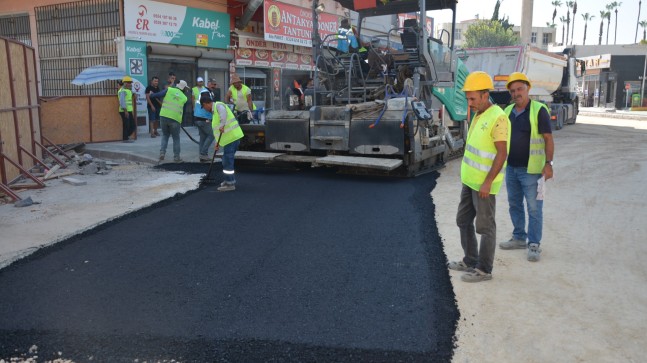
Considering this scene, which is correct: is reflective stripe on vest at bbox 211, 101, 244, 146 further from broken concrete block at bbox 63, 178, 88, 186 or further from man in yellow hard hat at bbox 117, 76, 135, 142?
man in yellow hard hat at bbox 117, 76, 135, 142

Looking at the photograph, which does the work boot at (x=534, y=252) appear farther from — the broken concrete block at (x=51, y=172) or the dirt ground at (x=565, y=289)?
the broken concrete block at (x=51, y=172)

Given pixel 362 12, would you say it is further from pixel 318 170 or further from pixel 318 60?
pixel 318 170

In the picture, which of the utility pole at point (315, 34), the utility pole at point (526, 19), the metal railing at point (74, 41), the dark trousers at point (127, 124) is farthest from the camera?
the utility pole at point (526, 19)

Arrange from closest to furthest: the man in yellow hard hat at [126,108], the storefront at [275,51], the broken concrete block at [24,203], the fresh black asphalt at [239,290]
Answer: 1. the fresh black asphalt at [239,290]
2. the broken concrete block at [24,203]
3. the man in yellow hard hat at [126,108]
4. the storefront at [275,51]

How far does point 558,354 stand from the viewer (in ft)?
10.2

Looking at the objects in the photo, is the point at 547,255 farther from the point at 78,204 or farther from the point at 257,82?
the point at 257,82

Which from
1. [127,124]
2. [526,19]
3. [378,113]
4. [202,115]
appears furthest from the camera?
[526,19]

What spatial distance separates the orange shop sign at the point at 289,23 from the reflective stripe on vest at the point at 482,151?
1487 cm

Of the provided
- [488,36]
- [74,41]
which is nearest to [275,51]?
[74,41]

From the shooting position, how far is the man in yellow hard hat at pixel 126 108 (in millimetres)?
12727

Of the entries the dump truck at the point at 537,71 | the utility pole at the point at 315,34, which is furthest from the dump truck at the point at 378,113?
the dump truck at the point at 537,71

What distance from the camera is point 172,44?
612 inches

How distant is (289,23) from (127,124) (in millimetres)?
8488

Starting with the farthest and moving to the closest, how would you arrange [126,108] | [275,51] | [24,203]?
[275,51], [126,108], [24,203]
